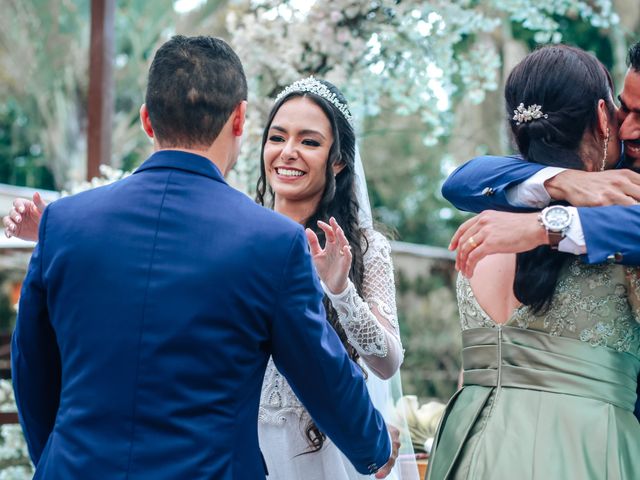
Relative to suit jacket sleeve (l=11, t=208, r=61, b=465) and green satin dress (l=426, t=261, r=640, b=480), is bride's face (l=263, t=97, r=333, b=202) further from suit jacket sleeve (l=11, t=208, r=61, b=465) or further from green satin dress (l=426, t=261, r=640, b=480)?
suit jacket sleeve (l=11, t=208, r=61, b=465)

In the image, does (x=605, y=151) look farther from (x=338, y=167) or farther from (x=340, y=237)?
(x=338, y=167)

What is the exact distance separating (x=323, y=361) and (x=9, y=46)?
61.9 feet

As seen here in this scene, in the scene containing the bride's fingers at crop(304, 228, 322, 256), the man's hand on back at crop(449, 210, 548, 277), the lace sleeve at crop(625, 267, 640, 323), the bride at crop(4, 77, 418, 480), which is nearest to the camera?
the man's hand on back at crop(449, 210, 548, 277)

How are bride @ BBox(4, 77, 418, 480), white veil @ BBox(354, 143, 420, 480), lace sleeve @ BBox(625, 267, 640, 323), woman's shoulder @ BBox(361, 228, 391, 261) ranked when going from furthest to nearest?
white veil @ BBox(354, 143, 420, 480), woman's shoulder @ BBox(361, 228, 391, 261), bride @ BBox(4, 77, 418, 480), lace sleeve @ BBox(625, 267, 640, 323)

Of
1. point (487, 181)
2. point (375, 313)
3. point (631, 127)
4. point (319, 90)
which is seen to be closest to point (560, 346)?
point (487, 181)

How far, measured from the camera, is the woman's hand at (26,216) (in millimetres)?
2990

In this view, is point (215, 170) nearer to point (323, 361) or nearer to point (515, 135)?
point (323, 361)

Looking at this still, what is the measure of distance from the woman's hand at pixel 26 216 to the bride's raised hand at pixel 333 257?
2.77ft

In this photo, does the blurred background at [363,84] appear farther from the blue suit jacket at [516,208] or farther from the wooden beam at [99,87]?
the blue suit jacket at [516,208]

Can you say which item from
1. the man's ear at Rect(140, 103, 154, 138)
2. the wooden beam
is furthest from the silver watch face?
the wooden beam

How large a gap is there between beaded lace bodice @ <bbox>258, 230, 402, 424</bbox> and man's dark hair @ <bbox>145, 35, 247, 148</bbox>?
968mm

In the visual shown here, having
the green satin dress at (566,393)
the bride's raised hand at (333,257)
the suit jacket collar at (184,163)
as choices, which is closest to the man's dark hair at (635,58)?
the green satin dress at (566,393)

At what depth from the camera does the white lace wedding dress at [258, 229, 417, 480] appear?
3.31m

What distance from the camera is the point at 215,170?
245 centimetres
